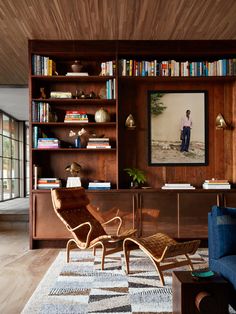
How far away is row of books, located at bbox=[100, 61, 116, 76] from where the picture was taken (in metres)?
5.68

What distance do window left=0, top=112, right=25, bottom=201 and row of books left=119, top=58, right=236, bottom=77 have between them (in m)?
7.01

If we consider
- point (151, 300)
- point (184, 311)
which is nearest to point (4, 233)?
point (151, 300)

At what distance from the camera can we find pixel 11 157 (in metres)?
12.9

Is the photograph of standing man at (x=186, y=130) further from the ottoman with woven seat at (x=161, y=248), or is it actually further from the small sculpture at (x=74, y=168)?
the ottoman with woven seat at (x=161, y=248)

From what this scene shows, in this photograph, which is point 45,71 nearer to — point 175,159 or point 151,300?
point 175,159

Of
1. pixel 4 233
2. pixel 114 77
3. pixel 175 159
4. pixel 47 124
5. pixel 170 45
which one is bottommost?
pixel 4 233

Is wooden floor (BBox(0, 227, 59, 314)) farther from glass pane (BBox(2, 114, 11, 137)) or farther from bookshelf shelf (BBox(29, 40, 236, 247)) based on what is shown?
glass pane (BBox(2, 114, 11, 137))

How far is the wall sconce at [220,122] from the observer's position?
578 cm

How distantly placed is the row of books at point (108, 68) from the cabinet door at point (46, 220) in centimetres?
187

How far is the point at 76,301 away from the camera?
10.4 ft

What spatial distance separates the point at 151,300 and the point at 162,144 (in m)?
3.11

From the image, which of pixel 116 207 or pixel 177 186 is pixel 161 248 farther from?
pixel 177 186

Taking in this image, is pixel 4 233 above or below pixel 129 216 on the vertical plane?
below

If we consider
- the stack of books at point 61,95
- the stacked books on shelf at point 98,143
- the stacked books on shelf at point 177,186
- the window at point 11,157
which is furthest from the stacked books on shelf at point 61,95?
the window at point 11,157
